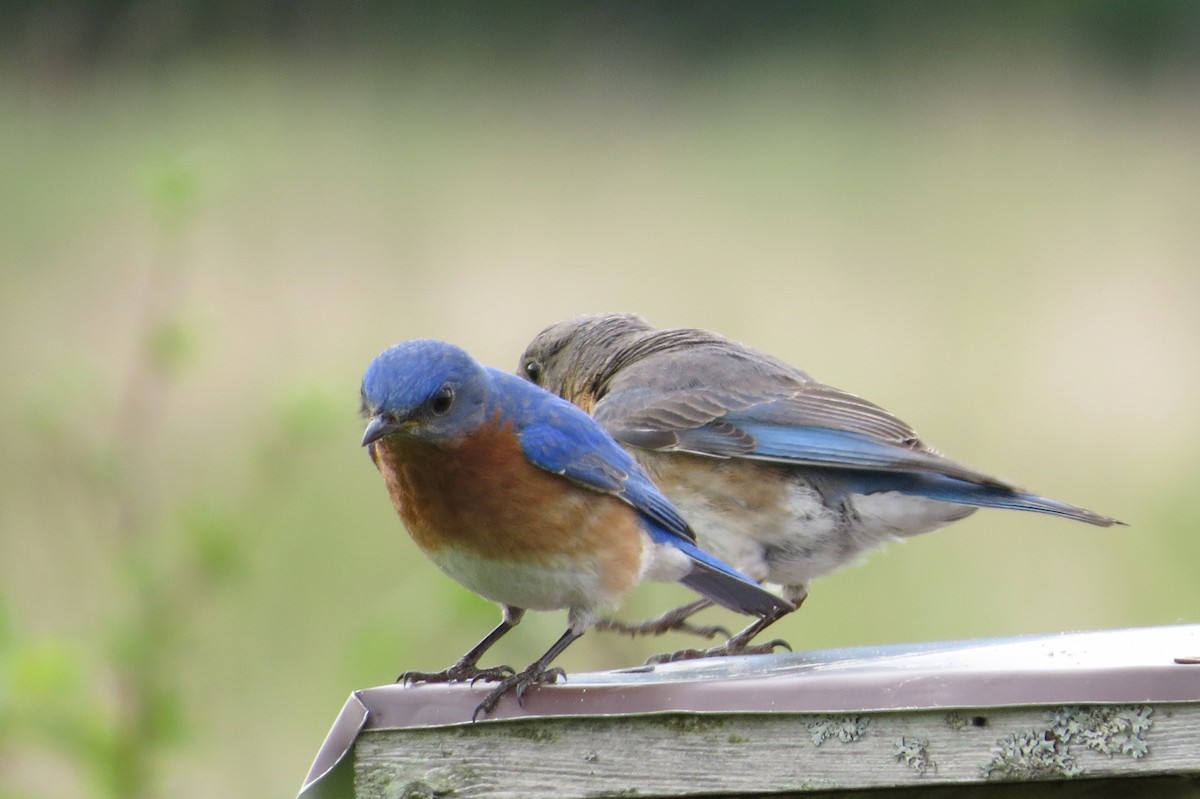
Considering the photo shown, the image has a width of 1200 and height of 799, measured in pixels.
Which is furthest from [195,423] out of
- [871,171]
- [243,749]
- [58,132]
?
[871,171]

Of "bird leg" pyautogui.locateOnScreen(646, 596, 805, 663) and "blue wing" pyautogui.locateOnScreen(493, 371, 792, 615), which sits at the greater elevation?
"blue wing" pyautogui.locateOnScreen(493, 371, 792, 615)

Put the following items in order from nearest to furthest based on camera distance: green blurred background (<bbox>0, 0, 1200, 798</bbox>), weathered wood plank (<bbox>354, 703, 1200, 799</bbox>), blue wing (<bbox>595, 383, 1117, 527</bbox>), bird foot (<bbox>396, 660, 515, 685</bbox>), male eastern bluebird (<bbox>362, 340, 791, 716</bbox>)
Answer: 1. weathered wood plank (<bbox>354, 703, 1200, 799</bbox>)
2. bird foot (<bbox>396, 660, 515, 685</bbox>)
3. male eastern bluebird (<bbox>362, 340, 791, 716</bbox>)
4. blue wing (<bbox>595, 383, 1117, 527</bbox>)
5. green blurred background (<bbox>0, 0, 1200, 798</bbox>)

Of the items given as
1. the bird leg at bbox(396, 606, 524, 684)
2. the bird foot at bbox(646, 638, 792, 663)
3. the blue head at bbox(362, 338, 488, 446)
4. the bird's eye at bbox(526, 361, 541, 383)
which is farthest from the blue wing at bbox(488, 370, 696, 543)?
the bird's eye at bbox(526, 361, 541, 383)

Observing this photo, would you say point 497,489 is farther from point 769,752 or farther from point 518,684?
point 769,752

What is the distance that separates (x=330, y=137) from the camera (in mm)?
11125

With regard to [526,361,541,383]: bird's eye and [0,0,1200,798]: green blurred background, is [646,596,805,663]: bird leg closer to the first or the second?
[0,0,1200,798]: green blurred background

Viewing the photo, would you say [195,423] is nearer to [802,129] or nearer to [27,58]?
[27,58]

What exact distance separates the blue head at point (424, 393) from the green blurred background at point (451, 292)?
53.5 inches

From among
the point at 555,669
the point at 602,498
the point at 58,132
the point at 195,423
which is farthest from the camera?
the point at 58,132

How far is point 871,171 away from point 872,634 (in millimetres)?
5606

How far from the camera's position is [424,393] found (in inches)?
116

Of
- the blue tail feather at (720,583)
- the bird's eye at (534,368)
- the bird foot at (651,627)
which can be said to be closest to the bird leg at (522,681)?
the blue tail feather at (720,583)

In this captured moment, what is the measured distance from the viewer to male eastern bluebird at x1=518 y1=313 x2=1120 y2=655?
14.4ft

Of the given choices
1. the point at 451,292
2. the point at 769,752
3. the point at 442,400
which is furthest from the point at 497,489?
the point at 451,292
